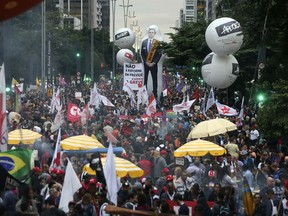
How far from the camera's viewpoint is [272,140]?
80.4 feet

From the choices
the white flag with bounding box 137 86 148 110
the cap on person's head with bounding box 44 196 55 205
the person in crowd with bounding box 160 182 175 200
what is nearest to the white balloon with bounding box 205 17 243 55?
the white flag with bounding box 137 86 148 110

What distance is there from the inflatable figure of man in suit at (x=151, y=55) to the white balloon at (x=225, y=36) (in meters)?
19.4

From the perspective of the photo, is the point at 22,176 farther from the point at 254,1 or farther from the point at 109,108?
the point at 109,108

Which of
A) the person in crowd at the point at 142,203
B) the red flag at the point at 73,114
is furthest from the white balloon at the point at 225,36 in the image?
the person in crowd at the point at 142,203

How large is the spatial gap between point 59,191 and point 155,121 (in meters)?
19.3

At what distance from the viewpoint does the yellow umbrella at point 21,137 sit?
1825cm

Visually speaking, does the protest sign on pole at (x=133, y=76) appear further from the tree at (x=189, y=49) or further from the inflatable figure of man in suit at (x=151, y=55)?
the inflatable figure of man in suit at (x=151, y=55)

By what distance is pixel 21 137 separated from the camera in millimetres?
18188

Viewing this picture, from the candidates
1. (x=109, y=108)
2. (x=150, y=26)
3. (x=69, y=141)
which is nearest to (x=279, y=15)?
(x=69, y=141)

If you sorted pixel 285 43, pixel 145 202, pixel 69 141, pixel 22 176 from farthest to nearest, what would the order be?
1. pixel 285 43
2. pixel 69 141
3. pixel 22 176
4. pixel 145 202

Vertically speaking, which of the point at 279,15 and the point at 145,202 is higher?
the point at 279,15

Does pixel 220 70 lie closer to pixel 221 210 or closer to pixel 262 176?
pixel 262 176

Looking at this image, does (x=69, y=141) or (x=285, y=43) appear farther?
(x=285, y=43)

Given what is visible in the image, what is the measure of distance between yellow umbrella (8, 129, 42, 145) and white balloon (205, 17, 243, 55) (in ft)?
45.1
